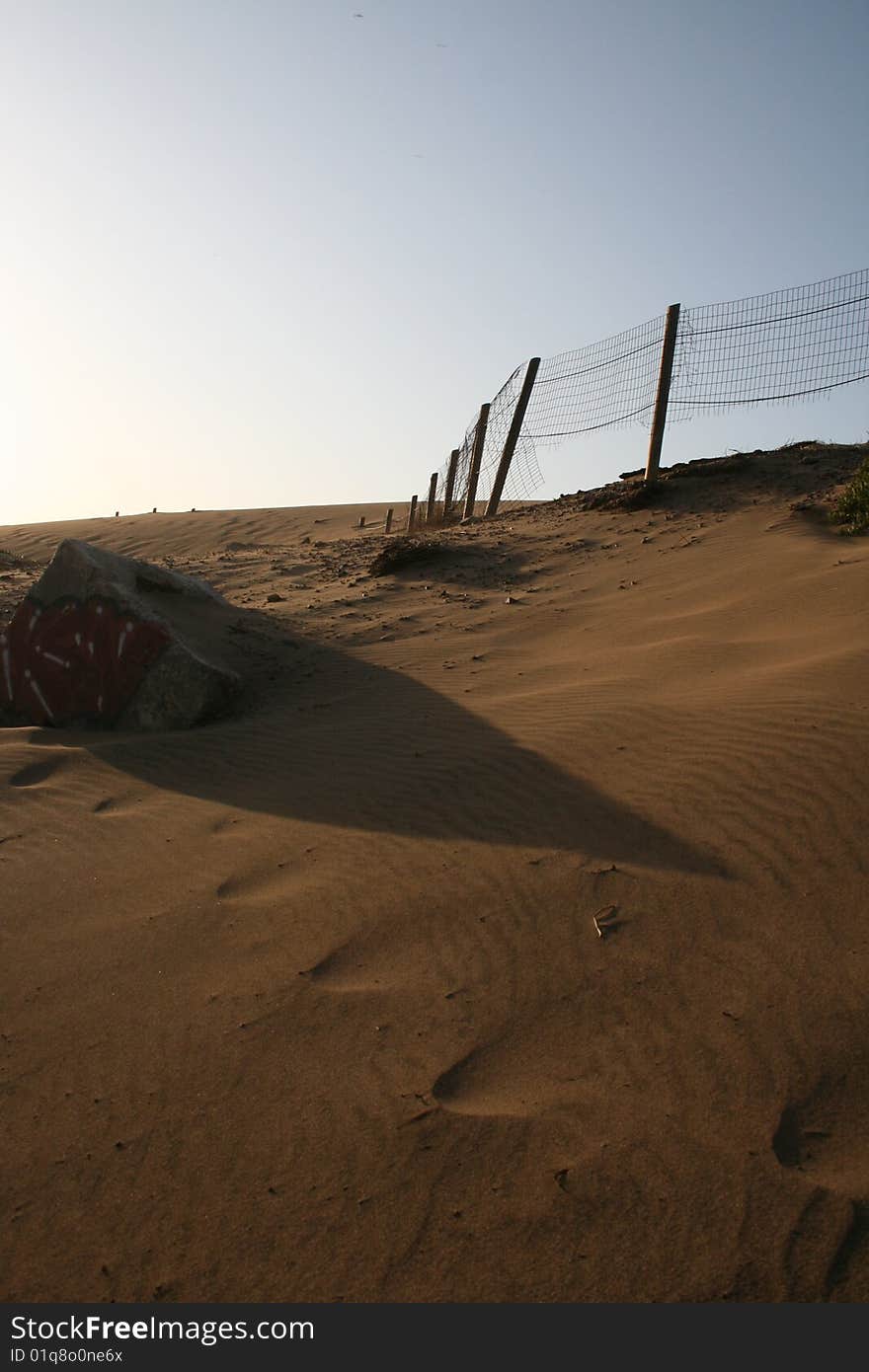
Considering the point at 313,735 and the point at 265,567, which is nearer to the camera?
the point at 313,735

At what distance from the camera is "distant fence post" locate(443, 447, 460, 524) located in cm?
1602

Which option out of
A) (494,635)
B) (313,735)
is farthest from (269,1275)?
(494,635)

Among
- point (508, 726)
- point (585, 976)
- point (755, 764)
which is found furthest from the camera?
point (508, 726)

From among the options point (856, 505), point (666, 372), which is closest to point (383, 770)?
point (856, 505)

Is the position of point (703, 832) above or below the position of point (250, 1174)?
above

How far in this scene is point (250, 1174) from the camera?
2568mm

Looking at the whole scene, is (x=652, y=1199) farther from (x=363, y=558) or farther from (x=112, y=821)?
(x=363, y=558)

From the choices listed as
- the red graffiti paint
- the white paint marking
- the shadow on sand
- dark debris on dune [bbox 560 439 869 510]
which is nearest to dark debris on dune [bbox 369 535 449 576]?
dark debris on dune [bbox 560 439 869 510]

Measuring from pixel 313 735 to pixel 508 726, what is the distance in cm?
127

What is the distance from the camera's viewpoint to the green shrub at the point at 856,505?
858cm

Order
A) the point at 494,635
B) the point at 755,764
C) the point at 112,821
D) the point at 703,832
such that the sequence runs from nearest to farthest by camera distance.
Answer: the point at 703,832, the point at 755,764, the point at 112,821, the point at 494,635

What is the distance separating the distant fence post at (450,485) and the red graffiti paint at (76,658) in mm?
9432

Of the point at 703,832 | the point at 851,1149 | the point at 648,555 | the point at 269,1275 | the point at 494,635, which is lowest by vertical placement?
the point at 269,1275

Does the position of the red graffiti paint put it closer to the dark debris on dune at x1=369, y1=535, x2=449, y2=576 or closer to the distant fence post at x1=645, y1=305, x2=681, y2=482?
the dark debris on dune at x1=369, y1=535, x2=449, y2=576
